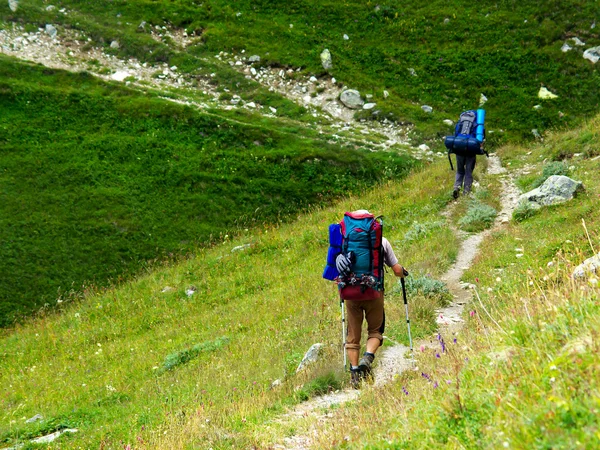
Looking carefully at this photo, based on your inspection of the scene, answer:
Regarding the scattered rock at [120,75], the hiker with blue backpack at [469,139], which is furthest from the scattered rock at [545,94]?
the scattered rock at [120,75]

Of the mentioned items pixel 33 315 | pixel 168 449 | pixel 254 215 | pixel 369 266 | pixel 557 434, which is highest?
pixel 557 434

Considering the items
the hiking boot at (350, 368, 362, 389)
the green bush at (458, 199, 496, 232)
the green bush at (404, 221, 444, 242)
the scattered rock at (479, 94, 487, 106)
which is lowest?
the green bush at (404, 221, 444, 242)

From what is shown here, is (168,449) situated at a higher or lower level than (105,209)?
higher

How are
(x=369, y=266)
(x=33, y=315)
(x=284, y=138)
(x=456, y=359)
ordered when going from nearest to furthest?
1. (x=456, y=359)
2. (x=369, y=266)
3. (x=33, y=315)
4. (x=284, y=138)

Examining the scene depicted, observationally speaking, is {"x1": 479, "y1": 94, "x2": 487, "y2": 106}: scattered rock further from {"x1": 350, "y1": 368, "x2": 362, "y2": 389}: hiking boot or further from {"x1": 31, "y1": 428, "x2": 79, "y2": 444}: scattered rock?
{"x1": 31, "y1": 428, "x2": 79, "y2": 444}: scattered rock

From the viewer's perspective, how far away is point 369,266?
8945mm

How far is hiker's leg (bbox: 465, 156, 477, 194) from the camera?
67.1 feet

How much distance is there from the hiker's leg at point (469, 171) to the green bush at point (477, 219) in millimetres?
2407

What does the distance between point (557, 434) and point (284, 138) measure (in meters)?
26.7

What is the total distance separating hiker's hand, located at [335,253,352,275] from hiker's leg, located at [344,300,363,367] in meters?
0.93

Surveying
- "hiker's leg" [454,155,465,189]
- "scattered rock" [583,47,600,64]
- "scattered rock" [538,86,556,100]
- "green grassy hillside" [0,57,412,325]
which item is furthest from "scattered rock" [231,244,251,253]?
"scattered rock" [583,47,600,64]

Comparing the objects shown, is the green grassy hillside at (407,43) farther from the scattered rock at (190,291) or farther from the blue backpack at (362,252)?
the blue backpack at (362,252)

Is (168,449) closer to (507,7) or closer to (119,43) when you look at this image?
(119,43)

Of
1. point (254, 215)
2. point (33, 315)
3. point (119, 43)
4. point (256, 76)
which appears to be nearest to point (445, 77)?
point (256, 76)
